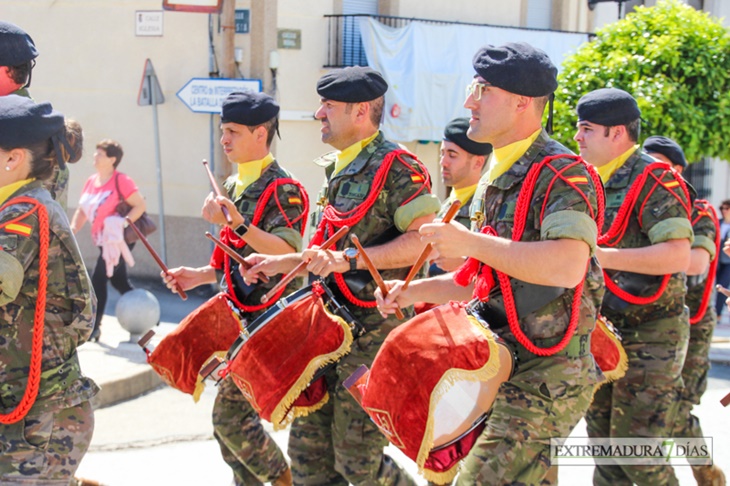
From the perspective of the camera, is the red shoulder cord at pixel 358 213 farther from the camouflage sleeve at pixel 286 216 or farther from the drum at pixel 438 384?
the drum at pixel 438 384

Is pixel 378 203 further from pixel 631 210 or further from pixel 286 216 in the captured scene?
pixel 631 210

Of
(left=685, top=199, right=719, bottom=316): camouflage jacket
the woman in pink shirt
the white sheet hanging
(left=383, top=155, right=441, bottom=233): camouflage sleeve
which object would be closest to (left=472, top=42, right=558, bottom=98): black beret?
(left=383, top=155, right=441, bottom=233): camouflage sleeve

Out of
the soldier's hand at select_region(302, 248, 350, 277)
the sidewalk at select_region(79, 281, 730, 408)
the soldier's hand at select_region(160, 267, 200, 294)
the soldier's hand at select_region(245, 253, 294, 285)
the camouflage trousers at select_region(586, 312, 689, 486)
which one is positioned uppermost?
the soldier's hand at select_region(302, 248, 350, 277)

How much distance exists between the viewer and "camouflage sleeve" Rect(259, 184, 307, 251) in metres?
5.52

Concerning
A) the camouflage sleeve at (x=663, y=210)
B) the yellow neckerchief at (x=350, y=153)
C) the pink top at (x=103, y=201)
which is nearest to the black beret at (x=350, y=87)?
the yellow neckerchief at (x=350, y=153)

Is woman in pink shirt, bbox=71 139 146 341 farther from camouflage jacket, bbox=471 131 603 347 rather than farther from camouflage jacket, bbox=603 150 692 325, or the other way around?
camouflage jacket, bbox=471 131 603 347

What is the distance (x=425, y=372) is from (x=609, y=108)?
229cm

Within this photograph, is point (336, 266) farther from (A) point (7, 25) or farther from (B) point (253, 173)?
(A) point (7, 25)

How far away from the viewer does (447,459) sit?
394 cm

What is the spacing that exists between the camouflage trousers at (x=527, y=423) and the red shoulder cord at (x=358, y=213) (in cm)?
138

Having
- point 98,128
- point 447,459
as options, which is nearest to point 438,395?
point 447,459

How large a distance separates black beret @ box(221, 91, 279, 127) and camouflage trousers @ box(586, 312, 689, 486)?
2.09m

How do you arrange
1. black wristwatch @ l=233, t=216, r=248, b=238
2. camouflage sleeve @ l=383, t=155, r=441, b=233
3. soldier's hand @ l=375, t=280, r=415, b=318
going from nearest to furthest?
soldier's hand @ l=375, t=280, r=415, b=318 → camouflage sleeve @ l=383, t=155, r=441, b=233 → black wristwatch @ l=233, t=216, r=248, b=238

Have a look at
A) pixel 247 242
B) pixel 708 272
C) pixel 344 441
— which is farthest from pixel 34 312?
pixel 708 272
